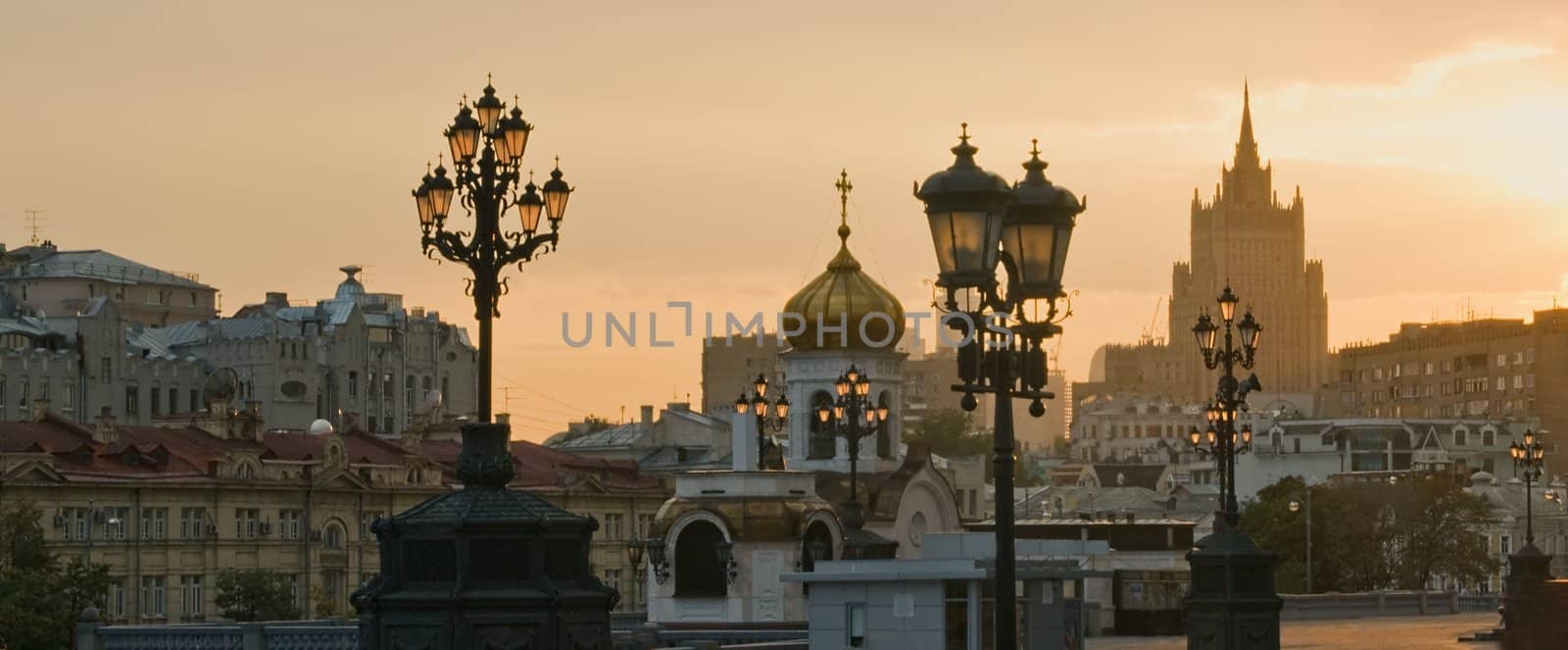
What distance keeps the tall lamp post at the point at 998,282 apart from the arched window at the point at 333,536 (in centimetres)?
7744

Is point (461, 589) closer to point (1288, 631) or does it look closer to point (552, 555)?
point (552, 555)

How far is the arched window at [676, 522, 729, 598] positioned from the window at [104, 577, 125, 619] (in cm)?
2577

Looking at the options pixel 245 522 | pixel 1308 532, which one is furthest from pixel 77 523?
pixel 1308 532

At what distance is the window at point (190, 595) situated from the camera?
303 feet

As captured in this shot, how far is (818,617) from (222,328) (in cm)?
10943

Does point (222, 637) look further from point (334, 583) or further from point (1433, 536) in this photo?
point (1433, 536)

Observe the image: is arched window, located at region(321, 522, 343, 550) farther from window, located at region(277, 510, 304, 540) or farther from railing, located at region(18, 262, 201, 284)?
railing, located at region(18, 262, 201, 284)

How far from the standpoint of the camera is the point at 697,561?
2667 inches

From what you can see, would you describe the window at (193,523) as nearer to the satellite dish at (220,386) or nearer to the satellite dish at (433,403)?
the satellite dish at (220,386)

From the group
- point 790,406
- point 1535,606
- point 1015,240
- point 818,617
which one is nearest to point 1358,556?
point 790,406

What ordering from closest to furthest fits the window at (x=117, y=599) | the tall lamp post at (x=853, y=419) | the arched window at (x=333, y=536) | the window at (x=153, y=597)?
the tall lamp post at (x=853, y=419)
the window at (x=117, y=599)
the window at (x=153, y=597)
the arched window at (x=333, y=536)

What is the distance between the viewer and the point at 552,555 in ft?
70.6

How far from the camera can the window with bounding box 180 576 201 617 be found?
92312 millimetres

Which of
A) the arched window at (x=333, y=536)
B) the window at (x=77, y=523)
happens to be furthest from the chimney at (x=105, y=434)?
the arched window at (x=333, y=536)
